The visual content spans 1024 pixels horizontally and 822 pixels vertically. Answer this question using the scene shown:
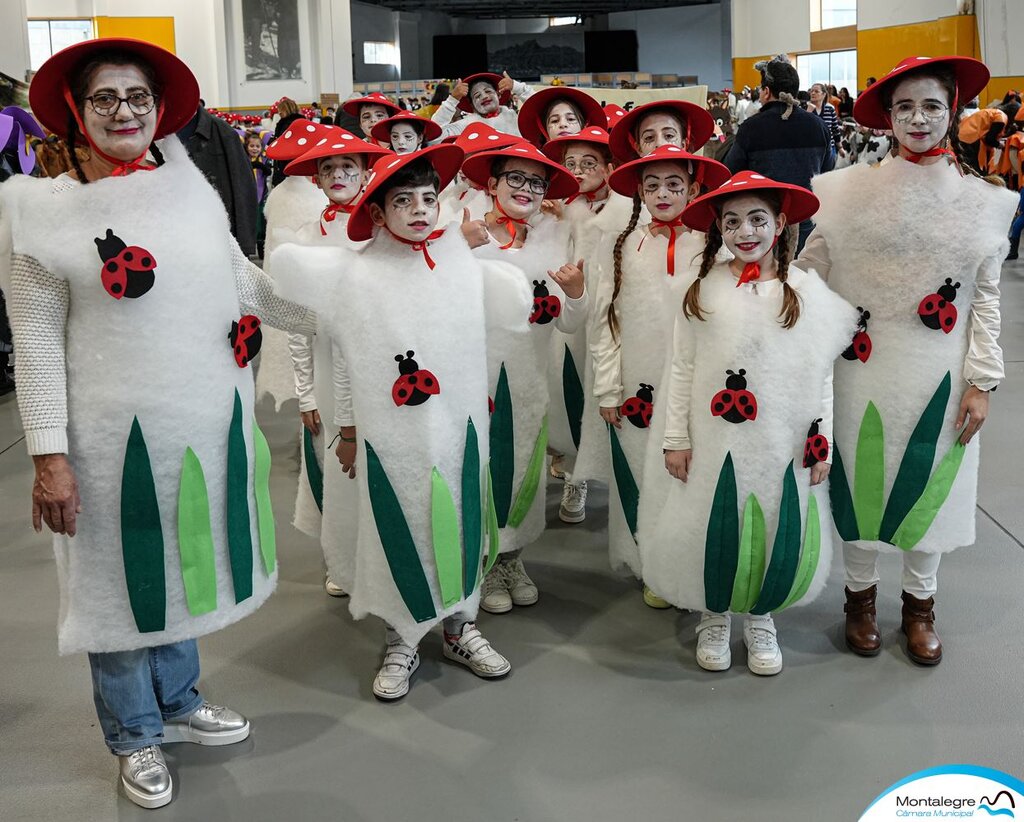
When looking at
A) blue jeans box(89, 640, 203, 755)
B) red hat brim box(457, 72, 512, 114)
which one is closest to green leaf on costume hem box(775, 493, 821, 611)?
blue jeans box(89, 640, 203, 755)

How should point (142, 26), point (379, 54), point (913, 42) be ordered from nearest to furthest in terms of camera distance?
point (913, 42) → point (142, 26) → point (379, 54)

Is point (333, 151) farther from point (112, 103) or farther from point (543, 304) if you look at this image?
point (112, 103)

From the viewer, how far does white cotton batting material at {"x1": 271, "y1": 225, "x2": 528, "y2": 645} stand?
2.44m

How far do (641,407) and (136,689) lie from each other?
1.45 m

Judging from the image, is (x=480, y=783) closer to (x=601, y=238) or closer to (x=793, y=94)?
(x=601, y=238)

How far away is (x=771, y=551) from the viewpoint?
2551mm

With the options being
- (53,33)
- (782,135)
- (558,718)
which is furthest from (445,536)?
(53,33)

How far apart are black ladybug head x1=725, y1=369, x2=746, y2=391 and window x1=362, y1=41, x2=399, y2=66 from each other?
23.1 metres

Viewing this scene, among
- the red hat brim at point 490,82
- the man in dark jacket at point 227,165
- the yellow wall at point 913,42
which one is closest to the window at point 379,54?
the yellow wall at point 913,42

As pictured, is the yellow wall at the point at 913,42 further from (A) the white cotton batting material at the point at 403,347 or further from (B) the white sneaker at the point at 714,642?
(A) the white cotton batting material at the point at 403,347

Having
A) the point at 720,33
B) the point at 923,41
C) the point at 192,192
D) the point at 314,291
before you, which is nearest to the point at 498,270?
the point at 314,291

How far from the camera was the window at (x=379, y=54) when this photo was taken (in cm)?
2403

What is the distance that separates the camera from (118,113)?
196 centimetres

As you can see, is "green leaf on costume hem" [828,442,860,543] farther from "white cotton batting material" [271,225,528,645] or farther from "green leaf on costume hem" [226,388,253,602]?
"green leaf on costume hem" [226,388,253,602]
